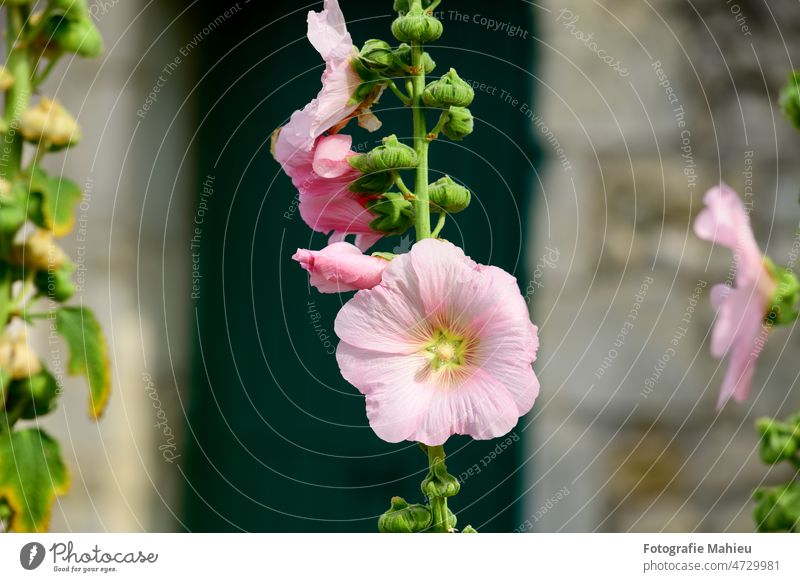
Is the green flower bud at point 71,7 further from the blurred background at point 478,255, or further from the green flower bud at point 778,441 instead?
the blurred background at point 478,255

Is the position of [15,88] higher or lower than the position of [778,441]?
higher

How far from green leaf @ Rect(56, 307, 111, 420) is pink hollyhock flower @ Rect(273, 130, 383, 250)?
0.14 m

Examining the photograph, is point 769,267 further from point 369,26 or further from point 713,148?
point 369,26

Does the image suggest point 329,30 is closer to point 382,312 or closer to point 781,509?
point 382,312

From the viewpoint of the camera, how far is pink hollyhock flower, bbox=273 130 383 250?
21.3 inches

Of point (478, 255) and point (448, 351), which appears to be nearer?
point (448, 351)

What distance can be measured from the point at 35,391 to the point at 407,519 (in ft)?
0.67

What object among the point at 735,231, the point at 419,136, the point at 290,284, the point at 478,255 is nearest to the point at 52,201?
the point at 419,136

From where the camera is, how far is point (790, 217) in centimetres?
102

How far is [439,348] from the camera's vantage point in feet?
1.80

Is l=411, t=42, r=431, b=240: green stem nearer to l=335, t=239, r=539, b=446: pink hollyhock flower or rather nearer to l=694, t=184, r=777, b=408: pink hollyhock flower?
l=335, t=239, r=539, b=446: pink hollyhock flower

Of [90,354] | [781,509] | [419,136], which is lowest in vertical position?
[781,509]

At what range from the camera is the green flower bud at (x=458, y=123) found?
547 millimetres
